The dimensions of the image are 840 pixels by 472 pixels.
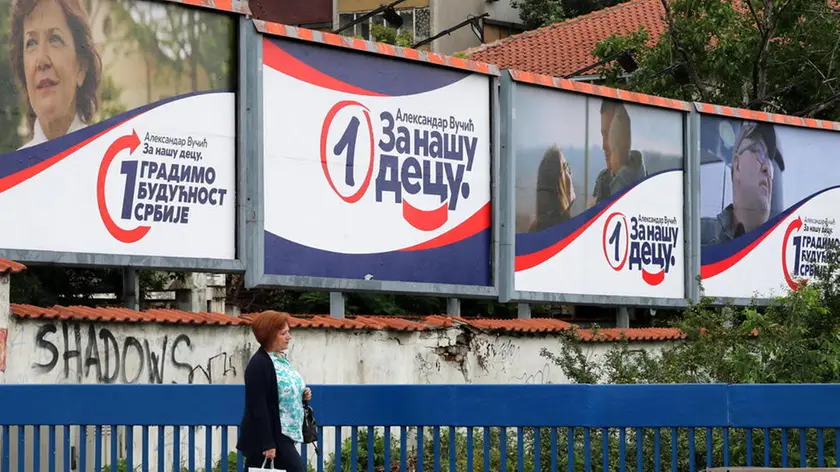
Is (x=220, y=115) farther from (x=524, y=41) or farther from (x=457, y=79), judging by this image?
(x=524, y=41)

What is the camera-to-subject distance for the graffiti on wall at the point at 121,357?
42.0 ft

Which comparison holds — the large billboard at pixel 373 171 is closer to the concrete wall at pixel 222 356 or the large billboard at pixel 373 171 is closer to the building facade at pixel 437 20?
the concrete wall at pixel 222 356

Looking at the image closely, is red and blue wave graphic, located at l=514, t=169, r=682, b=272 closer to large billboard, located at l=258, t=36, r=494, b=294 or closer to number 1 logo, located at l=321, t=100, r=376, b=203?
large billboard, located at l=258, t=36, r=494, b=294

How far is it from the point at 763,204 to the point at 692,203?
1.56 meters

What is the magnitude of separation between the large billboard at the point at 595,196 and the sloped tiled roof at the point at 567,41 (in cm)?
2188

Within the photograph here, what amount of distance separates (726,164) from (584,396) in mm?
11808

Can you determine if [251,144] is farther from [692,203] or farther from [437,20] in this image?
[437,20]

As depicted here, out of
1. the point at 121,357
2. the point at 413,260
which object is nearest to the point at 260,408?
the point at 121,357

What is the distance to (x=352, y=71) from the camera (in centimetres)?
1677

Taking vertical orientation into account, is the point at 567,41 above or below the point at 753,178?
above

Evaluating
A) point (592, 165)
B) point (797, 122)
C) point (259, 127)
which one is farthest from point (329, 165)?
point (797, 122)

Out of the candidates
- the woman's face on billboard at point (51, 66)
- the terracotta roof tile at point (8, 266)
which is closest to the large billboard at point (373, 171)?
the woman's face on billboard at point (51, 66)

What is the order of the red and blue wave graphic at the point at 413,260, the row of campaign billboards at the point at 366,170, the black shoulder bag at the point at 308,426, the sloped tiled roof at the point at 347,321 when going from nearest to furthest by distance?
the black shoulder bag at the point at 308,426 → the sloped tiled roof at the point at 347,321 → the row of campaign billboards at the point at 366,170 → the red and blue wave graphic at the point at 413,260

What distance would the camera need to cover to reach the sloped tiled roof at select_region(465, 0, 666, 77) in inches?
Answer: 1709
